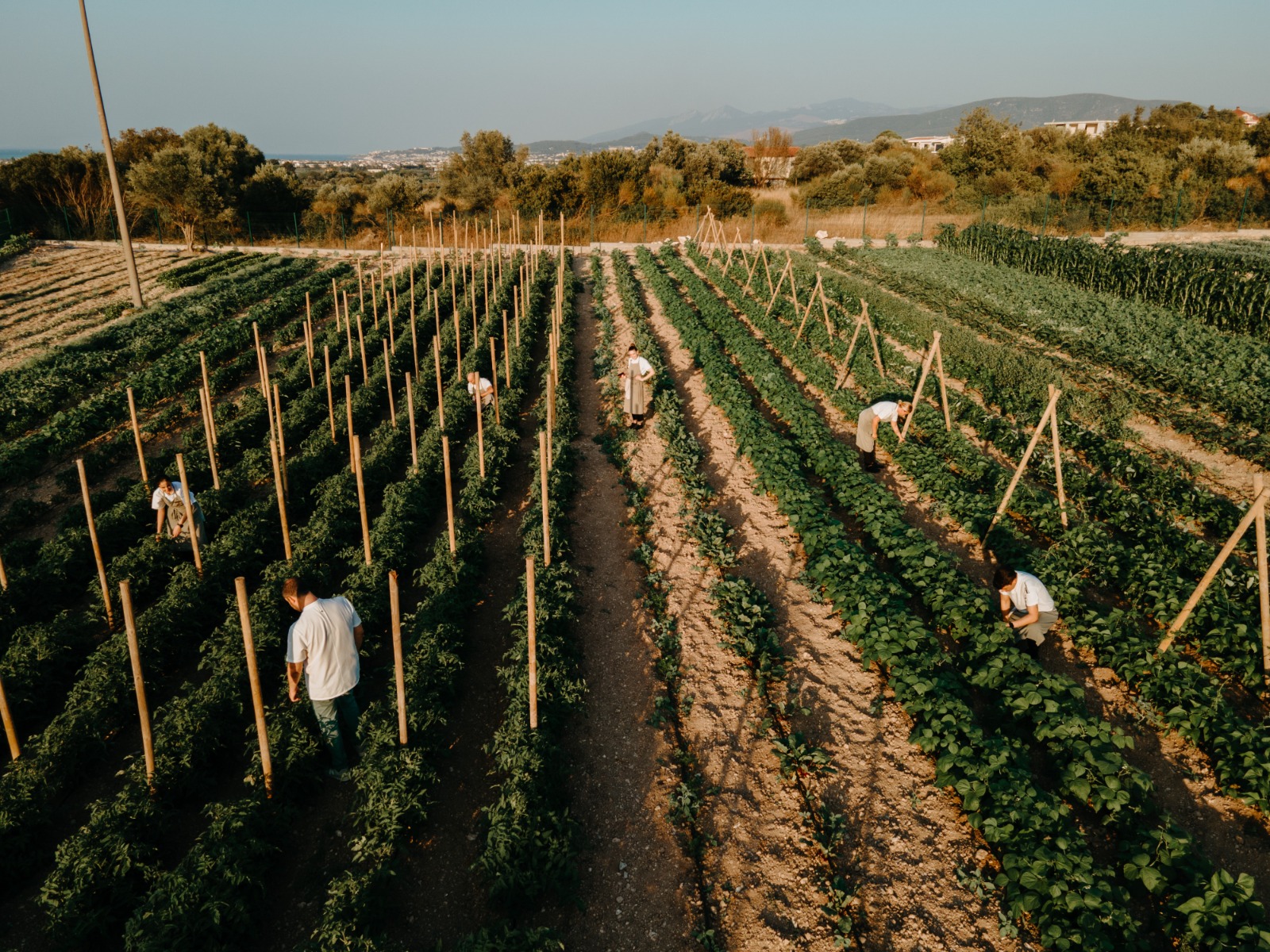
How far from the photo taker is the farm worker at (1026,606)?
277 inches

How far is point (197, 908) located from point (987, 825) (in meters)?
5.39

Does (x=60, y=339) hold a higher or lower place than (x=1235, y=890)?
higher

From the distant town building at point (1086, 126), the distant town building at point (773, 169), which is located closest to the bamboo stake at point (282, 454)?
the distant town building at point (773, 169)

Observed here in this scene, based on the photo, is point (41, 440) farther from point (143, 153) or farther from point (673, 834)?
point (143, 153)

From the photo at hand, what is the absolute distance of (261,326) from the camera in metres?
20.1

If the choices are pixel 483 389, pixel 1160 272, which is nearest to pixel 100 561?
pixel 483 389

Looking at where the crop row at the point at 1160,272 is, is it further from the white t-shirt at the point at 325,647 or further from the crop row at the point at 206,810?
the white t-shirt at the point at 325,647

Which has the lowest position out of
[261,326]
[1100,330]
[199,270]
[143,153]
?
[1100,330]

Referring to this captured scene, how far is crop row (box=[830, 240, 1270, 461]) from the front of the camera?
43.0ft

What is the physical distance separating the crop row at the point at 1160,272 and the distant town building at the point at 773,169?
30.0 metres

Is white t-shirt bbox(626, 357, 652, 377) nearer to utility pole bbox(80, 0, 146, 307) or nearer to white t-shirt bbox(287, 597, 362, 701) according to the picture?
white t-shirt bbox(287, 597, 362, 701)

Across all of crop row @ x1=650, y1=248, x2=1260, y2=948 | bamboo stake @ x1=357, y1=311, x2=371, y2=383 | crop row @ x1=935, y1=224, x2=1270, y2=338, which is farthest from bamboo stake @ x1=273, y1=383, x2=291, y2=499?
crop row @ x1=935, y1=224, x2=1270, y2=338

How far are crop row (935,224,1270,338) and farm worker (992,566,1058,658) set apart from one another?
Answer: 1646cm

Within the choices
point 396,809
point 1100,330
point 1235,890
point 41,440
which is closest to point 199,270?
point 41,440
